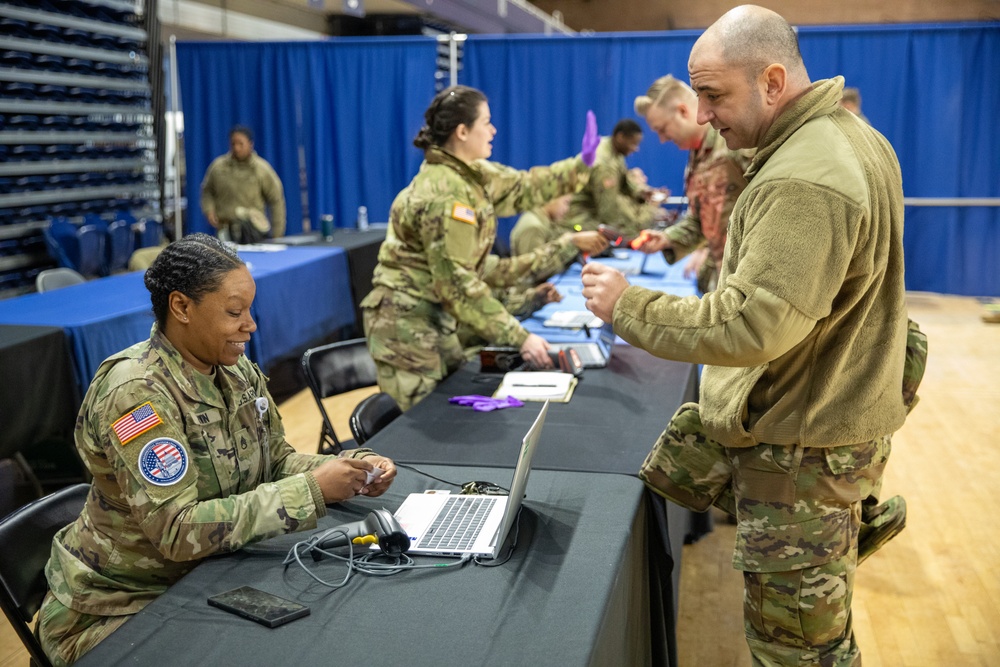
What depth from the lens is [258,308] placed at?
4645 mm

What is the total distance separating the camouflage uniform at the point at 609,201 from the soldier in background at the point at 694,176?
6.61 feet

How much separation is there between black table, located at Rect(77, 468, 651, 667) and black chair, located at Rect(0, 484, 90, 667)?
35 cm

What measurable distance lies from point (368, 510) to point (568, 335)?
1716 millimetres

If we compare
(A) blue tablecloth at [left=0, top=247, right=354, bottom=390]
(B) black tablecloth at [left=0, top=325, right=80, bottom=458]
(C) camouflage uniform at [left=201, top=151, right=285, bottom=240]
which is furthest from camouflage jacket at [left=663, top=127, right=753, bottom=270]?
(C) camouflage uniform at [left=201, top=151, right=285, bottom=240]

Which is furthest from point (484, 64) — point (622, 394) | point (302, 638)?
point (302, 638)

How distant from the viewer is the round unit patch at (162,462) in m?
1.50

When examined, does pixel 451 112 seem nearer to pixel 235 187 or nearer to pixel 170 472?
pixel 170 472

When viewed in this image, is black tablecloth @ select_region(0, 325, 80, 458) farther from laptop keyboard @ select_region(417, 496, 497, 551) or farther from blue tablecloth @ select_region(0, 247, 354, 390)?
laptop keyboard @ select_region(417, 496, 497, 551)

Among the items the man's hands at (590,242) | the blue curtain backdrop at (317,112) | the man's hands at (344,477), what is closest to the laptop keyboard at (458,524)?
the man's hands at (344,477)

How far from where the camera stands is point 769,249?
56.3 inches

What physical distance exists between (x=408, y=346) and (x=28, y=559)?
1.42 metres

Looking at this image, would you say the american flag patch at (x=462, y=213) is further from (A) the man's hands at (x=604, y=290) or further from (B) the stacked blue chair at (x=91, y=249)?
(B) the stacked blue chair at (x=91, y=249)

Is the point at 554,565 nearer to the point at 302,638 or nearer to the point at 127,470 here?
the point at 302,638

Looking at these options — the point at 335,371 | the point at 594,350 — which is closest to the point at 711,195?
the point at 594,350
